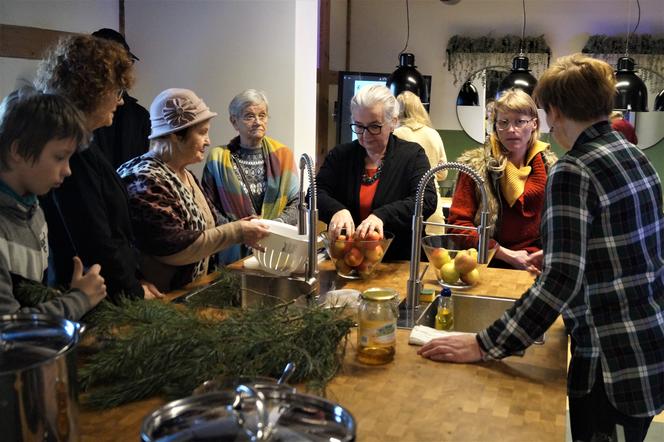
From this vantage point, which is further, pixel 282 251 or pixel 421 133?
pixel 421 133

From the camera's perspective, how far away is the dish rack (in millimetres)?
2098

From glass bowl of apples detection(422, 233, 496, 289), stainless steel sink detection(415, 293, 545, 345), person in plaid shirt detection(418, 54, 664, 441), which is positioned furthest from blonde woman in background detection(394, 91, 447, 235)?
person in plaid shirt detection(418, 54, 664, 441)

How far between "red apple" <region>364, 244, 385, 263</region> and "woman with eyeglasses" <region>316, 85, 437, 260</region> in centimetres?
27

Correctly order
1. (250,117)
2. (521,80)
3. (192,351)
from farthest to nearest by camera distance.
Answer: (521,80) → (250,117) → (192,351)

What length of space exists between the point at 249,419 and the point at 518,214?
7.09ft

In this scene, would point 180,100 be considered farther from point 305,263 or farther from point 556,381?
point 556,381

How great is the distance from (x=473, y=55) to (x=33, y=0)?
13.1ft

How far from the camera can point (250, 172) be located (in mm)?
3361

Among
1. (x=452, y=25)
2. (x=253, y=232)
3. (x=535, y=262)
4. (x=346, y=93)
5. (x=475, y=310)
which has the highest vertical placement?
(x=452, y=25)

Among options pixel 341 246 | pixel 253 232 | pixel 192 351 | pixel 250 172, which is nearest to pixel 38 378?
pixel 192 351

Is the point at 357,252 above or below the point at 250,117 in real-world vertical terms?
below

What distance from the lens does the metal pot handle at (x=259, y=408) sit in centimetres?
67

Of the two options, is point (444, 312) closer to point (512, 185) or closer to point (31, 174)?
point (512, 185)

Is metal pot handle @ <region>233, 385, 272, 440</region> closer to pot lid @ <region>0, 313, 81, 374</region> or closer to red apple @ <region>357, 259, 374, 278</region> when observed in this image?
pot lid @ <region>0, 313, 81, 374</region>
